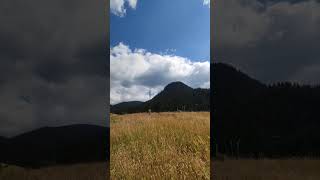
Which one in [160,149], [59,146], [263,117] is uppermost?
[263,117]

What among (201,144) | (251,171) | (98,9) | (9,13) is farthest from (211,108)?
(201,144)

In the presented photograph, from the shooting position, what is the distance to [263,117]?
540 centimetres

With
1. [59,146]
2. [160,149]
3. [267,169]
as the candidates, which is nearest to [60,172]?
[59,146]

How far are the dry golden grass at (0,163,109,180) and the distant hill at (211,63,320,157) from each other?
143cm

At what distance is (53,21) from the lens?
524cm

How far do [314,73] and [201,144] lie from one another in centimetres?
398

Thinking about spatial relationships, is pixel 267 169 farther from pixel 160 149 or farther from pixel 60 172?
pixel 160 149

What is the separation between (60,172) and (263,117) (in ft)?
8.24

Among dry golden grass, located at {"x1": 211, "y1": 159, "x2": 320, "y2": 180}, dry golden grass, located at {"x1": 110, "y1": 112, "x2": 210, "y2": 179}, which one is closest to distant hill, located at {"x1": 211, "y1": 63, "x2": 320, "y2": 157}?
dry golden grass, located at {"x1": 211, "y1": 159, "x2": 320, "y2": 180}

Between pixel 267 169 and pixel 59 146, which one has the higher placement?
pixel 59 146

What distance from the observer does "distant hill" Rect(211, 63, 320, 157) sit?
17.7ft

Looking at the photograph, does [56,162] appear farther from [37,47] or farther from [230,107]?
[230,107]

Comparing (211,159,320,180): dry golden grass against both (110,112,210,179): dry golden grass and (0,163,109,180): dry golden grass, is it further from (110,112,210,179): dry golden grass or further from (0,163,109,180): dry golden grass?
(110,112,210,179): dry golden grass

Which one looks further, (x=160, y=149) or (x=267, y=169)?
(x=160, y=149)
